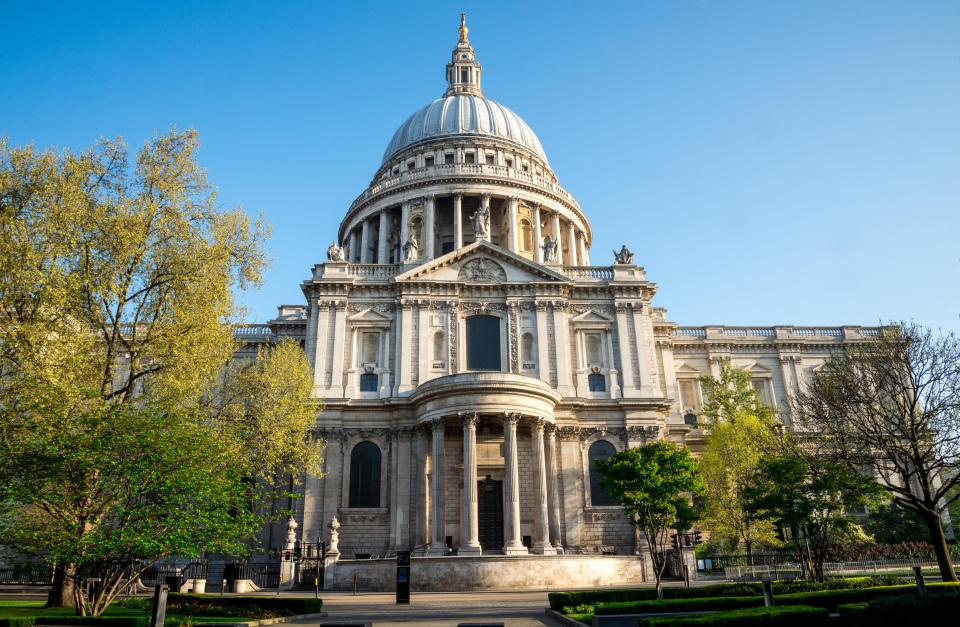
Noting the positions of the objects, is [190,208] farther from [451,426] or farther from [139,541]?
[451,426]

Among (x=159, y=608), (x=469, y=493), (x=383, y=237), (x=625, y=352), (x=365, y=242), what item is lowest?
(x=159, y=608)

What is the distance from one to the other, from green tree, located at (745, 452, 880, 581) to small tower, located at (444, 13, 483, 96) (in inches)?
2235

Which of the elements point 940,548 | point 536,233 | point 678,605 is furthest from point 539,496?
point 536,233

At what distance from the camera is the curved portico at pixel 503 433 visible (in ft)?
112

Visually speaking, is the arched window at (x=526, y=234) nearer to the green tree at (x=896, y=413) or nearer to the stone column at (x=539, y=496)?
the stone column at (x=539, y=496)

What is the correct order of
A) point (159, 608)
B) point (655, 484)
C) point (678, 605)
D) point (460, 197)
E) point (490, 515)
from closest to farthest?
point (159, 608)
point (678, 605)
point (655, 484)
point (490, 515)
point (460, 197)

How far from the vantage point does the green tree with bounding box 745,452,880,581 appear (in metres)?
26.2

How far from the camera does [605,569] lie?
107 ft

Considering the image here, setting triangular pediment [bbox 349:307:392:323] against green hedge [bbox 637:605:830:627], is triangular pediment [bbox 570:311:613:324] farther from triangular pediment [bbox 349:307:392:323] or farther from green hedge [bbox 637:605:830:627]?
green hedge [bbox 637:605:830:627]

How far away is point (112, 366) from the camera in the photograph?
22781mm

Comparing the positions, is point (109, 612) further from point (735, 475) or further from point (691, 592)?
point (735, 475)

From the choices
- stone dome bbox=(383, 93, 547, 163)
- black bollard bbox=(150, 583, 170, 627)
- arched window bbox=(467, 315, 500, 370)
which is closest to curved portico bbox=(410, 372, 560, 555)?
arched window bbox=(467, 315, 500, 370)

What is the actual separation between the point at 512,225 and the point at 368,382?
2143cm

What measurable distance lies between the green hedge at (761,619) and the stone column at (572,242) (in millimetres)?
46049
